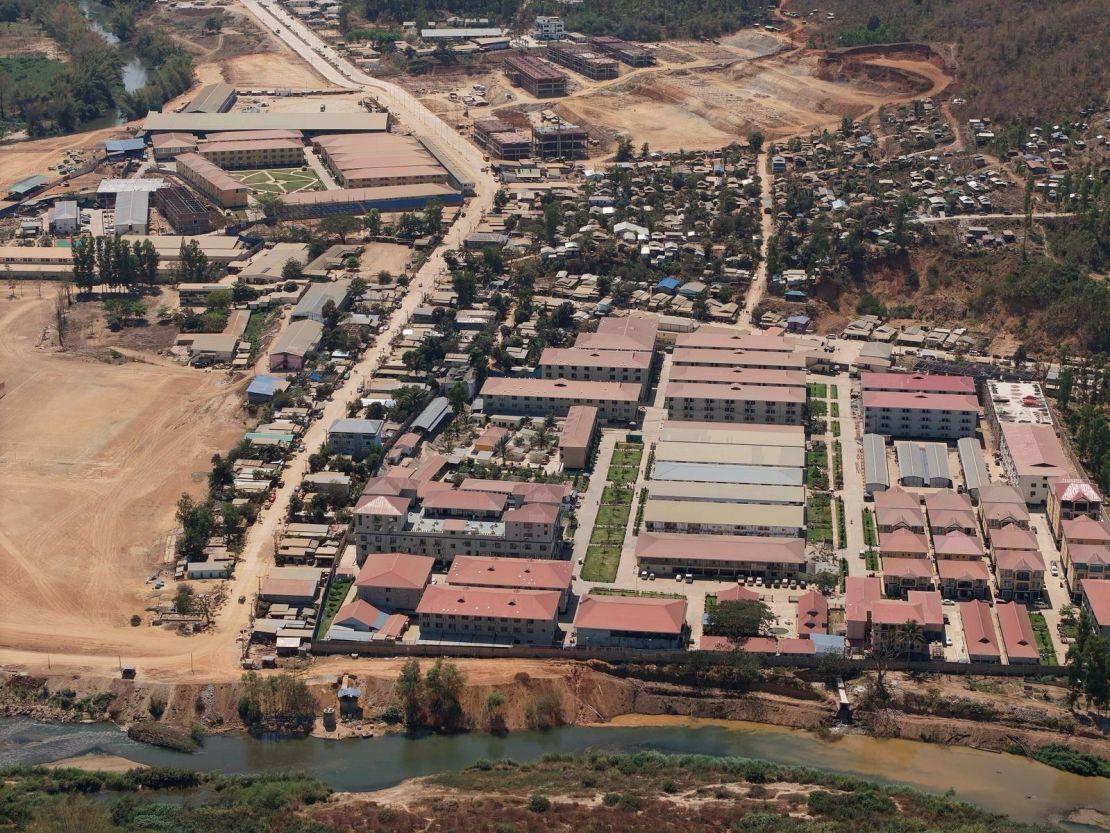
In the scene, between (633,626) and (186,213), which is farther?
(186,213)

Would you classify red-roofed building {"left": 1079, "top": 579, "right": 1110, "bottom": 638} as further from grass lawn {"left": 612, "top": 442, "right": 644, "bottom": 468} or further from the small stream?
the small stream

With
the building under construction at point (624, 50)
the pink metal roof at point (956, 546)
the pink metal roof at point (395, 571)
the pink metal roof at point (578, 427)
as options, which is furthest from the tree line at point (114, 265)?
the building under construction at point (624, 50)

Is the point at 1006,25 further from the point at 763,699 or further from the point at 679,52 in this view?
the point at 763,699

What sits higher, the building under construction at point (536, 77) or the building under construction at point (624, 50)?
the building under construction at point (624, 50)

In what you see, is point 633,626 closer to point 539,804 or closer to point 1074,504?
point 539,804

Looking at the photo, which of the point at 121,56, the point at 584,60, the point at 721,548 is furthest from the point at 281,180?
the point at 721,548

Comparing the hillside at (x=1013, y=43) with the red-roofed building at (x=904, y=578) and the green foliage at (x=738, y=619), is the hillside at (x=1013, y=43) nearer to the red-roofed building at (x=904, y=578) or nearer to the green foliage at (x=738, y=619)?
the red-roofed building at (x=904, y=578)

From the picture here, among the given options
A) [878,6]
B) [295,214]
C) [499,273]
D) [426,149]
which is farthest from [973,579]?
[878,6]
